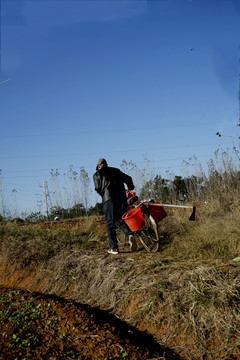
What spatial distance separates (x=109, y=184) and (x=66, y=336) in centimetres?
305

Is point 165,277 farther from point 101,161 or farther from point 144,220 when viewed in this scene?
point 101,161

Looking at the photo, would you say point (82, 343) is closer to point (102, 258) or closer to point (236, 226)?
point (102, 258)

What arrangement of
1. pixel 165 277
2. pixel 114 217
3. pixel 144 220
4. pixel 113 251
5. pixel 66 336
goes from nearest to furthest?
pixel 66 336
pixel 165 277
pixel 144 220
pixel 113 251
pixel 114 217

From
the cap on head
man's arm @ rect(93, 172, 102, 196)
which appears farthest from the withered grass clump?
the cap on head

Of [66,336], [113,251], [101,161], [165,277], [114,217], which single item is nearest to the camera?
[66,336]

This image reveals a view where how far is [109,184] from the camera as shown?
5789 millimetres

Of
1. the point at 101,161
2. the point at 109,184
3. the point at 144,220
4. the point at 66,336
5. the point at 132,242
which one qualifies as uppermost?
the point at 101,161

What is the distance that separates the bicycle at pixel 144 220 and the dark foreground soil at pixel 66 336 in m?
1.73

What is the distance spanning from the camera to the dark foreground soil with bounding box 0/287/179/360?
2746 mm

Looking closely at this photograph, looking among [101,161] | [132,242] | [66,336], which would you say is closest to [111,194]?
[101,161]

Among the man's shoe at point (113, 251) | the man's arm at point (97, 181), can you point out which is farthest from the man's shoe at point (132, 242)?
the man's arm at point (97, 181)

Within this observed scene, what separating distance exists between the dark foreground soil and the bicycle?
173 cm

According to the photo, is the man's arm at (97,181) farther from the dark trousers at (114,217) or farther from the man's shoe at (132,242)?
the man's shoe at (132,242)

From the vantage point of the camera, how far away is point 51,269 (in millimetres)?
5598
